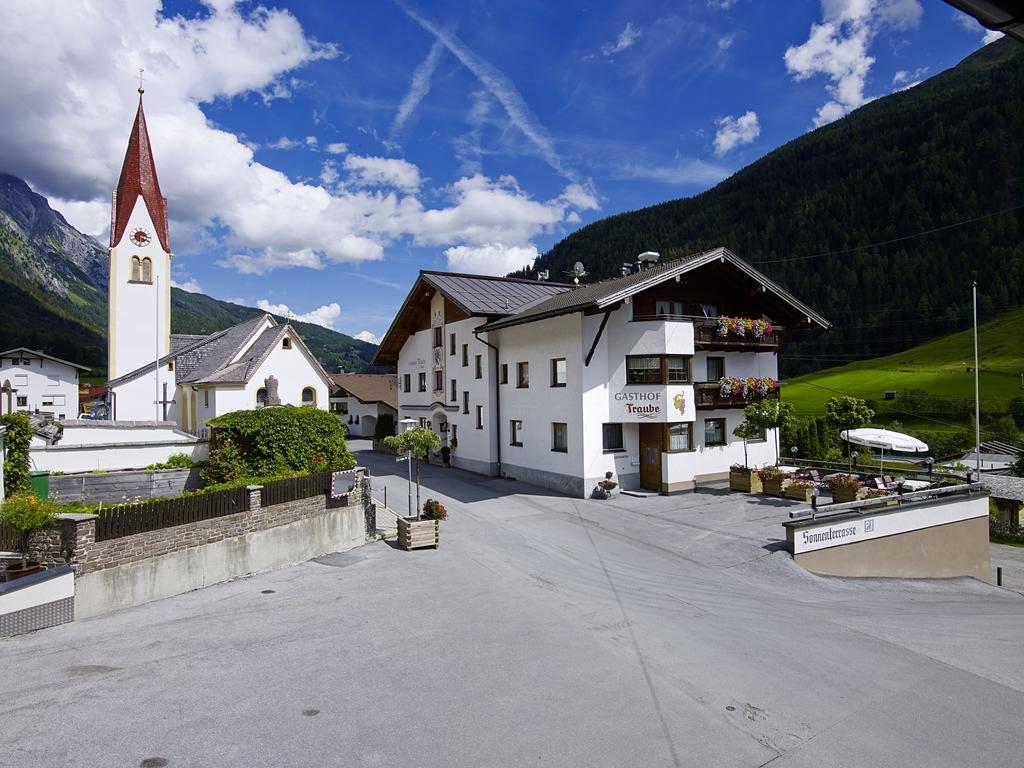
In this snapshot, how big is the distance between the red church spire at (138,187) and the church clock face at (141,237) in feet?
2.07

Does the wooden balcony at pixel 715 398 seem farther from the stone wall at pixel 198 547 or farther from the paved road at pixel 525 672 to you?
the stone wall at pixel 198 547

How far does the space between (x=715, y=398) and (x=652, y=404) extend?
10.2 feet

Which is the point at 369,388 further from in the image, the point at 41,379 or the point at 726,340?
the point at 726,340

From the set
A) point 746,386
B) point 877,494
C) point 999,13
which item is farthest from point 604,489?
point 999,13

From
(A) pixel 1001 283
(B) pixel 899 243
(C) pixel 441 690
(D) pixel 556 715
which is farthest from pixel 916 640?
(B) pixel 899 243

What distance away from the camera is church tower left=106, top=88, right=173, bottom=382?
136ft

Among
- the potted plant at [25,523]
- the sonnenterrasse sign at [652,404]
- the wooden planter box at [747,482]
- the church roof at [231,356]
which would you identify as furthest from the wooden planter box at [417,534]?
the church roof at [231,356]

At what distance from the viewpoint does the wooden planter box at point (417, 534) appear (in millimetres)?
16031

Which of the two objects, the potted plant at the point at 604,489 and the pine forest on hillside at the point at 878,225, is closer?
the potted plant at the point at 604,489

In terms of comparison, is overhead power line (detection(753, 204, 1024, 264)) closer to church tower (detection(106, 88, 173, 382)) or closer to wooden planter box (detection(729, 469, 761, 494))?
church tower (detection(106, 88, 173, 382))

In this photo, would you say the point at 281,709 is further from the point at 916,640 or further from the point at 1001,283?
the point at 1001,283

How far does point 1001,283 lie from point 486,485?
135 m

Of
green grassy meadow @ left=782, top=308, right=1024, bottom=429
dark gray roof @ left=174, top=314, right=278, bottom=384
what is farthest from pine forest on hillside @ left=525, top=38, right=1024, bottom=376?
dark gray roof @ left=174, top=314, right=278, bottom=384

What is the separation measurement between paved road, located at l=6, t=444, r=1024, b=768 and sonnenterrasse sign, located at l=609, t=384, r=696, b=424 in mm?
8803
